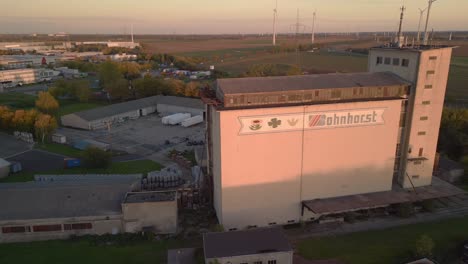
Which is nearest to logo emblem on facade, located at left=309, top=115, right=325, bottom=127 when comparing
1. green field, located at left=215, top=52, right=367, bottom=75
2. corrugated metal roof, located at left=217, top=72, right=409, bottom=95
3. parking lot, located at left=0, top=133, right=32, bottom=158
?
corrugated metal roof, located at left=217, top=72, right=409, bottom=95

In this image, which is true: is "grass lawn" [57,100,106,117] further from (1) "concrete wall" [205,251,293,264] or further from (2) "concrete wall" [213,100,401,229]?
(1) "concrete wall" [205,251,293,264]

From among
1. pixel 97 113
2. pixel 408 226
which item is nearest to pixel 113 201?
pixel 408 226

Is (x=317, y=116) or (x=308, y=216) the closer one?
(x=317, y=116)

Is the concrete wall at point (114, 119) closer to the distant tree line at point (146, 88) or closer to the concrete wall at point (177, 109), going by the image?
the concrete wall at point (177, 109)

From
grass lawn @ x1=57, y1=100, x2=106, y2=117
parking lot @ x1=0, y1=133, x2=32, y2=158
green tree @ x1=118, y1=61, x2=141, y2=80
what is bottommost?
parking lot @ x1=0, y1=133, x2=32, y2=158

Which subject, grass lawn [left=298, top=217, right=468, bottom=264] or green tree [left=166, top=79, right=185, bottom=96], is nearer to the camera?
grass lawn [left=298, top=217, right=468, bottom=264]

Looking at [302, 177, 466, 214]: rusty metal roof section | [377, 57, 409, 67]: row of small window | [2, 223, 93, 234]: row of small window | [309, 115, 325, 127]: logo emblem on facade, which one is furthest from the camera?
[377, 57, 409, 67]: row of small window

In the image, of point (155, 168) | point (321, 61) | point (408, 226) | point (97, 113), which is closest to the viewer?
point (408, 226)

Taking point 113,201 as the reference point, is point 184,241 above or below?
below

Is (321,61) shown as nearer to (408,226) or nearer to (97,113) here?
(97,113)
